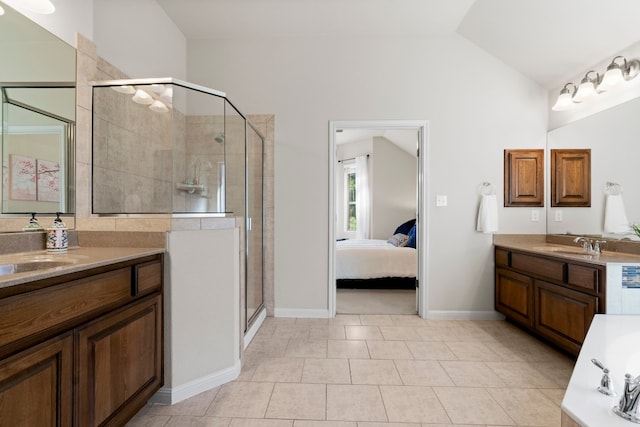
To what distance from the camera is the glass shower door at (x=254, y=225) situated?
9.54 ft

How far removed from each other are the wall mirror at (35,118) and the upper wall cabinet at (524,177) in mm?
3694

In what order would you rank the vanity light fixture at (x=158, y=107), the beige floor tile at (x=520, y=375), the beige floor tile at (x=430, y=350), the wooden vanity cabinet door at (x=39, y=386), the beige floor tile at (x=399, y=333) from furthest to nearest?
the beige floor tile at (x=399, y=333)
the beige floor tile at (x=430, y=350)
the vanity light fixture at (x=158, y=107)
the beige floor tile at (x=520, y=375)
the wooden vanity cabinet door at (x=39, y=386)

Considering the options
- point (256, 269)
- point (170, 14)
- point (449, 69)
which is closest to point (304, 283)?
point (256, 269)

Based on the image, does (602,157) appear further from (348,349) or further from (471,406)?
(348,349)

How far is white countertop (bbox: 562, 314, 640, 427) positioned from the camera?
72 centimetres

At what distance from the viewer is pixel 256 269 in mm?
3154

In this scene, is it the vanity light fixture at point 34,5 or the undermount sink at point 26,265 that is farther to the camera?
the vanity light fixture at point 34,5

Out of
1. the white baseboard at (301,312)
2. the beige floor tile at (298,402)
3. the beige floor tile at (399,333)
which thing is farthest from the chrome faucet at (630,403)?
the white baseboard at (301,312)

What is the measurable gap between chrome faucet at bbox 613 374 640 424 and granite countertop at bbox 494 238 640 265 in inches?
65.6

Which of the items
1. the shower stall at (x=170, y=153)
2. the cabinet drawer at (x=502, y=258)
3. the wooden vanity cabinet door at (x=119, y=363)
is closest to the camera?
the wooden vanity cabinet door at (x=119, y=363)

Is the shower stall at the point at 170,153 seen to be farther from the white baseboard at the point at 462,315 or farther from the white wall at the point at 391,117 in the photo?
the white baseboard at the point at 462,315

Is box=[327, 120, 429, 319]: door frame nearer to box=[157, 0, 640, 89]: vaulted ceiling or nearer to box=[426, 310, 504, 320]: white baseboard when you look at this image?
box=[426, 310, 504, 320]: white baseboard

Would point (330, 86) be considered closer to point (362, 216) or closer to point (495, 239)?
point (495, 239)

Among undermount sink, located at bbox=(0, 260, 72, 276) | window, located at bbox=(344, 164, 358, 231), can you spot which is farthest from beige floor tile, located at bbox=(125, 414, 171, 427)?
window, located at bbox=(344, 164, 358, 231)
